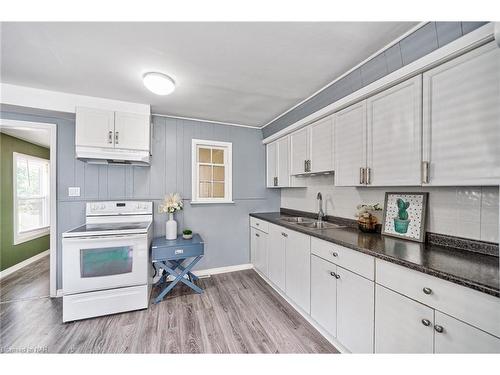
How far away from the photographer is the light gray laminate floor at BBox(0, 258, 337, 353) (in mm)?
1729

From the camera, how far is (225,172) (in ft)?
11.2

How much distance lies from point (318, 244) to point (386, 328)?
0.73 m

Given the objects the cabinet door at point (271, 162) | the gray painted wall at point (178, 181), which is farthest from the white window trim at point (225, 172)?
the cabinet door at point (271, 162)

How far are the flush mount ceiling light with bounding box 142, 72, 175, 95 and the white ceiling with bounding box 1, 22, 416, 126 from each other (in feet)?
0.20

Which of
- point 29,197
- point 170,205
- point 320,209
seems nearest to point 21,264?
point 29,197

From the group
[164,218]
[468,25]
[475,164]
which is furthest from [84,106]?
[475,164]

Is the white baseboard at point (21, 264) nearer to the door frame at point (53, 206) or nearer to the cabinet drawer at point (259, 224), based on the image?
the door frame at point (53, 206)

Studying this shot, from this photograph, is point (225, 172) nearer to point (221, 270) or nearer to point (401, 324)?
point (221, 270)

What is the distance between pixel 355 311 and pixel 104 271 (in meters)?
2.35

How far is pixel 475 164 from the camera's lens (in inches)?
45.9

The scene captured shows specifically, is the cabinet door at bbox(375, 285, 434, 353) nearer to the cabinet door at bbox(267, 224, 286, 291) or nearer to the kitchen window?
the cabinet door at bbox(267, 224, 286, 291)

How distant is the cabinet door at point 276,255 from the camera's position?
249 centimetres
